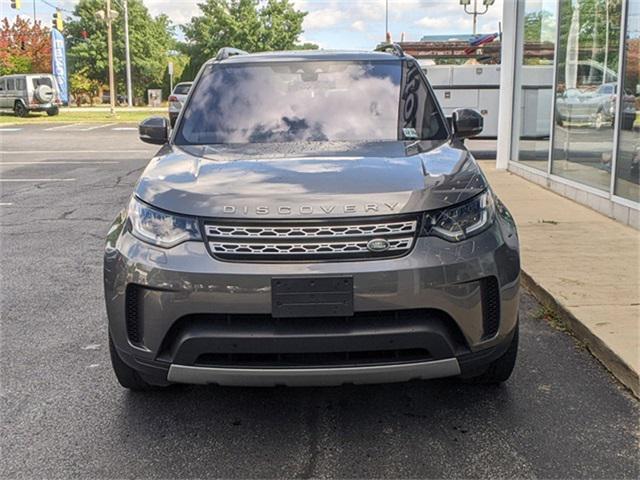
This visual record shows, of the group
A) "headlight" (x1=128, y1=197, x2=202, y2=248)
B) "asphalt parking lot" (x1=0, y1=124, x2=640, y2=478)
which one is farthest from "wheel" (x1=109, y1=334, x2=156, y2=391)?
"headlight" (x1=128, y1=197, x2=202, y2=248)

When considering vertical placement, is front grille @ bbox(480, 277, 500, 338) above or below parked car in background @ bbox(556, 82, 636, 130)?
below

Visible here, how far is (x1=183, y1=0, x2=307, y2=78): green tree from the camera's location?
56219mm

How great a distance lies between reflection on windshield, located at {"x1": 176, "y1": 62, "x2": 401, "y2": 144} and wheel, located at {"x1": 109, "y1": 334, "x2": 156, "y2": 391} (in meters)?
1.37

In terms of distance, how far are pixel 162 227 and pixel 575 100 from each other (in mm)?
7902

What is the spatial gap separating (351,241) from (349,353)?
46cm

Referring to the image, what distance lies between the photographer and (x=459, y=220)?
10.0 feet

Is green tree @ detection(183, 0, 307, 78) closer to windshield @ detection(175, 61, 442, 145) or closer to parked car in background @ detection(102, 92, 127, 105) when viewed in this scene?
parked car in background @ detection(102, 92, 127, 105)

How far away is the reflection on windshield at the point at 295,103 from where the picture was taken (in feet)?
13.6

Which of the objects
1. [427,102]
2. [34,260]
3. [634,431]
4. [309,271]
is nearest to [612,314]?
[634,431]

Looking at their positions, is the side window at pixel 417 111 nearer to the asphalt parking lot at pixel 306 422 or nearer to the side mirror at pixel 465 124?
the side mirror at pixel 465 124

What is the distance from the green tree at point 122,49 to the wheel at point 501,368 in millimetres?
66184

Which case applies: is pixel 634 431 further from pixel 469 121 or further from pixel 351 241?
pixel 469 121

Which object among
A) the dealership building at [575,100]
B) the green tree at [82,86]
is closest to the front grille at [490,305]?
the dealership building at [575,100]

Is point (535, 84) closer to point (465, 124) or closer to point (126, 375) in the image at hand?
point (465, 124)
